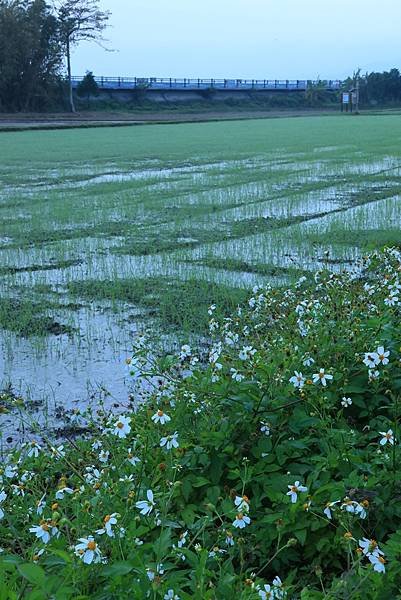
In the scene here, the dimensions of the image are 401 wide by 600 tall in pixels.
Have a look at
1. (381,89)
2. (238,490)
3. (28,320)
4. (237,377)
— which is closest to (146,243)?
(28,320)

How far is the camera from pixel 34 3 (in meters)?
58.0

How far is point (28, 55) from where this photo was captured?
54969 millimetres

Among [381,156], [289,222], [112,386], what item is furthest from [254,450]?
[381,156]

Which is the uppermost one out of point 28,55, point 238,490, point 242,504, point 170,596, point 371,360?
point 28,55

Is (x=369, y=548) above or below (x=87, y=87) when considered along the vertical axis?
below

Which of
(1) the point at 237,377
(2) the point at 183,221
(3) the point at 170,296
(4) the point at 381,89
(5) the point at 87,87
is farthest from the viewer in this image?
(4) the point at 381,89

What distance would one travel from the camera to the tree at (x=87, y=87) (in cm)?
5938

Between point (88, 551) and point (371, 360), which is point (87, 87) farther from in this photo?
point (88, 551)

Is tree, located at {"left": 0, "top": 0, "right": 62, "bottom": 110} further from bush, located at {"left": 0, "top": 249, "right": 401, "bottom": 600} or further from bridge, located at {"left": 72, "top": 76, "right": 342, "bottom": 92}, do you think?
bush, located at {"left": 0, "top": 249, "right": 401, "bottom": 600}

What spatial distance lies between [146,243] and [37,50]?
170ft

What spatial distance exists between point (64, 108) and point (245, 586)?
192 ft

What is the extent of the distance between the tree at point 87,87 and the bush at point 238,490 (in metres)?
58.7

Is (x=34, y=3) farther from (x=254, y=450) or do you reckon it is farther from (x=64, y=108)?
(x=254, y=450)

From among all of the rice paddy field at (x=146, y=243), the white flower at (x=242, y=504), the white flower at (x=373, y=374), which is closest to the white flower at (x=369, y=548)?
the white flower at (x=242, y=504)
